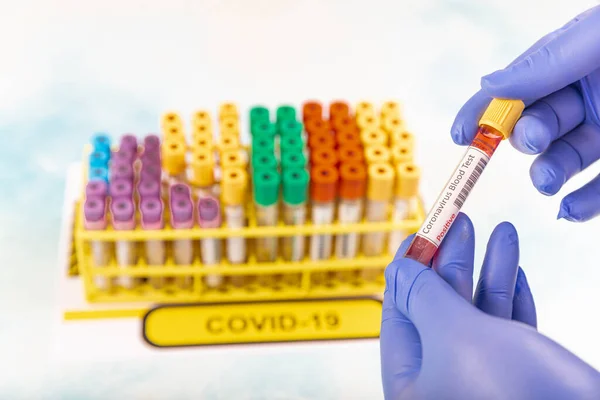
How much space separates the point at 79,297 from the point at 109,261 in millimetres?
194

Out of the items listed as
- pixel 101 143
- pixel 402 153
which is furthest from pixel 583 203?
pixel 101 143

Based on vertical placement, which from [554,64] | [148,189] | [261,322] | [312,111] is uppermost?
[554,64]

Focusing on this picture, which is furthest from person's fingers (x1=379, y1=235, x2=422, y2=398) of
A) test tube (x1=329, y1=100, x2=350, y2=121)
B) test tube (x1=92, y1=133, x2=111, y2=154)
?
test tube (x1=92, y1=133, x2=111, y2=154)

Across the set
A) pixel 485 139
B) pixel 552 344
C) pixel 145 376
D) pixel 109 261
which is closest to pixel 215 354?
pixel 145 376

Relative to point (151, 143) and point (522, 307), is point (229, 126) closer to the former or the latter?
point (151, 143)

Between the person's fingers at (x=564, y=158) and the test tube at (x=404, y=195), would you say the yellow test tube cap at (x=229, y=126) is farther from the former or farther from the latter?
the person's fingers at (x=564, y=158)

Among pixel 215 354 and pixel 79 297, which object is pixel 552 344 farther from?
pixel 79 297

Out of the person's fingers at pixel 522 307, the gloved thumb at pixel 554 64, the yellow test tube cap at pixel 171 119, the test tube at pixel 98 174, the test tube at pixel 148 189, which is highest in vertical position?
the gloved thumb at pixel 554 64

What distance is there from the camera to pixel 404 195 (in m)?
3.08

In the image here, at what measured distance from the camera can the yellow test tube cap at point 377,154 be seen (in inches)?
122

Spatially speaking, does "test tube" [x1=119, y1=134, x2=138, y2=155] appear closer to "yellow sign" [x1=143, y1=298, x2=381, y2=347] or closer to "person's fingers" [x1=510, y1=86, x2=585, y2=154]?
"yellow sign" [x1=143, y1=298, x2=381, y2=347]

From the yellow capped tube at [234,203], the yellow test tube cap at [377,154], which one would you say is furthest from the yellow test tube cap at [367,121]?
the yellow capped tube at [234,203]

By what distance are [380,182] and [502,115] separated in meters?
0.85

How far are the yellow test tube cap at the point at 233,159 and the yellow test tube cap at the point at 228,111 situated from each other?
0.78ft
